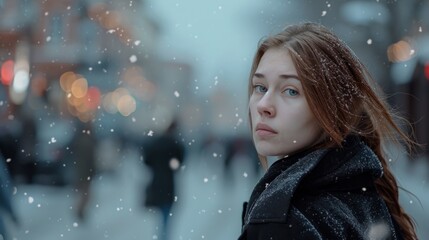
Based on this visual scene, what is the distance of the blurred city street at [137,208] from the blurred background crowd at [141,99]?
1.6 inches

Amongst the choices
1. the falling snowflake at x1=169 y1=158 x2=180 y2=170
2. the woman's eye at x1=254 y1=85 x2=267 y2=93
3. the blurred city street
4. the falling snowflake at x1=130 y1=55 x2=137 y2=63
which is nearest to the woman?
the woman's eye at x1=254 y1=85 x2=267 y2=93

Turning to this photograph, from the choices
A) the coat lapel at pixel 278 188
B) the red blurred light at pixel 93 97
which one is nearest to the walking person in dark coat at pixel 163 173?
the coat lapel at pixel 278 188

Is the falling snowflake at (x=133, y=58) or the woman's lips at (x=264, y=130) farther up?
the falling snowflake at (x=133, y=58)

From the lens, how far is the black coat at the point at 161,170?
8812mm

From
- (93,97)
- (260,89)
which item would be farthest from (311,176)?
(93,97)

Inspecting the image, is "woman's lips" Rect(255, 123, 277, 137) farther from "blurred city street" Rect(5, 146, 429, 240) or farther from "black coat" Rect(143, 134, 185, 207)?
"black coat" Rect(143, 134, 185, 207)

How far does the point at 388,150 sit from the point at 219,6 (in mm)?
19759

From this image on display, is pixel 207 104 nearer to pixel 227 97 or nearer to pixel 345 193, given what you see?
pixel 227 97

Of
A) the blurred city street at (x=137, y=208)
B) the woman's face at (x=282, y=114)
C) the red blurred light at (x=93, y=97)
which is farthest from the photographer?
the red blurred light at (x=93, y=97)

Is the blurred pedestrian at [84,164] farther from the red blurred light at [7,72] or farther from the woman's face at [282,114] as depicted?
the woman's face at [282,114]

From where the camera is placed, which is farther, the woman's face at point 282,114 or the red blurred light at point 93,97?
the red blurred light at point 93,97

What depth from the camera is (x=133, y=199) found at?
14734 millimetres

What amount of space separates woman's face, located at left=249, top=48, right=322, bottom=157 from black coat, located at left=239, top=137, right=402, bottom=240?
1.5 inches

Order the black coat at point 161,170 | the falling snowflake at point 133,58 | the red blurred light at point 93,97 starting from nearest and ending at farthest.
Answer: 1. the black coat at point 161,170
2. the red blurred light at point 93,97
3. the falling snowflake at point 133,58
